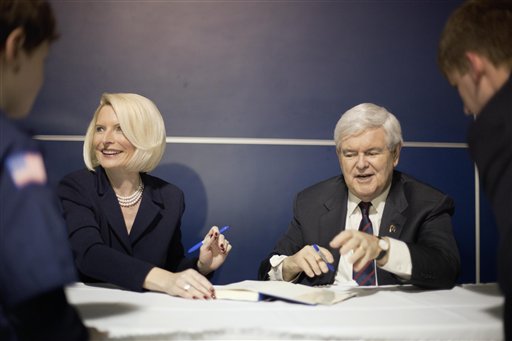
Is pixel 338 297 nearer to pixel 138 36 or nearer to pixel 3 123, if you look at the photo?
pixel 3 123

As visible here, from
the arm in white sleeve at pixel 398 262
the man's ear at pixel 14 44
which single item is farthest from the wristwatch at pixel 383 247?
the man's ear at pixel 14 44

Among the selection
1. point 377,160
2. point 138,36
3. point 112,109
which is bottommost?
point 377,160

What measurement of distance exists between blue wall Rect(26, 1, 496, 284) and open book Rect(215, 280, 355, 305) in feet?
4.24

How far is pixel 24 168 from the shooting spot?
2.99ft

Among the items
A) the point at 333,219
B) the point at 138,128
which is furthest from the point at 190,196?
the point at 333,219

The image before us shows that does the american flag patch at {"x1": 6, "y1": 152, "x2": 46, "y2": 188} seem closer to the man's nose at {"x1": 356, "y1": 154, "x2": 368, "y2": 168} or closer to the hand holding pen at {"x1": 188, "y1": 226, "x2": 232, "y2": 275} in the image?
the hand holding pen at {"x1": 188, "y1": 226, "x2": 232, "y2": 275}

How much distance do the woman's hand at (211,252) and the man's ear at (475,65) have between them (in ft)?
3.56

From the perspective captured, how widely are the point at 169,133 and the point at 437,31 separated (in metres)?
1.50

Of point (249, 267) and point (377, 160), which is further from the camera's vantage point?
point (249, 267)

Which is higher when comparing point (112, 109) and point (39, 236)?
point (112, 109)

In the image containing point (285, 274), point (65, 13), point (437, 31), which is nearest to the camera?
point (285, 274)

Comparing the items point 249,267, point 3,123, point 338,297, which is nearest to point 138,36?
point 249,267

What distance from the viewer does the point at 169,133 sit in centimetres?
289

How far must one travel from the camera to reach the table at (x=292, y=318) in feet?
4.12
